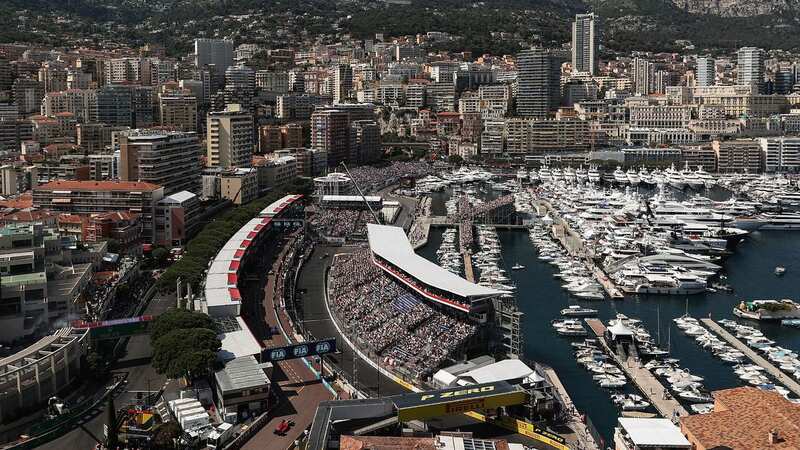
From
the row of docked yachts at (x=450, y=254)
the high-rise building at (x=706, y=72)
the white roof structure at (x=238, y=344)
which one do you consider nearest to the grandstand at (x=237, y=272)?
the white roof structure at (x=238, y=344)

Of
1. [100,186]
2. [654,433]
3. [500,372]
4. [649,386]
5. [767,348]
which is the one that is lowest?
[649,386]

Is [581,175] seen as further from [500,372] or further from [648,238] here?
[500,372]

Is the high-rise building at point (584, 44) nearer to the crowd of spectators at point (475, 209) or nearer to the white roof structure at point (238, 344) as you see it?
the crowd of spectators at point (475, 209)

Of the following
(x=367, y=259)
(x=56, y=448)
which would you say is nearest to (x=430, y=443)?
(x=56, y=448)

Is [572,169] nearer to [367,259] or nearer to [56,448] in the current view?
[367,259]

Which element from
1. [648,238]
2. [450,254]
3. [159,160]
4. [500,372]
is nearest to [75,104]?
[159,160]
